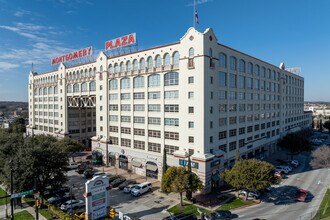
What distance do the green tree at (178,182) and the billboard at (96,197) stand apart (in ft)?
31.6

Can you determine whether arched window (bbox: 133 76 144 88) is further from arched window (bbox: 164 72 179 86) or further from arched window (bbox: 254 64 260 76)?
arched window (bbox: 254 64 260 76)

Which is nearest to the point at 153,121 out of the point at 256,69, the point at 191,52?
the point at 191,52

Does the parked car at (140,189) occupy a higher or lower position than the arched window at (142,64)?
lower

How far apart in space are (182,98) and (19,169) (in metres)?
30.9

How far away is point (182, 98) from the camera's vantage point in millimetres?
47375

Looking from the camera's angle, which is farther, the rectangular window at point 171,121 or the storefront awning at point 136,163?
the storefront awning at point 136,163

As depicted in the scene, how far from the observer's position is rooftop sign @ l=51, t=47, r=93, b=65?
74.2 metres

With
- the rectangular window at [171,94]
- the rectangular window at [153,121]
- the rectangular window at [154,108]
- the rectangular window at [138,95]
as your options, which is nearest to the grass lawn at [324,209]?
the rectangular window at [171,94]

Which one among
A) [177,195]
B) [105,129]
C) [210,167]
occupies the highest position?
[105,129]

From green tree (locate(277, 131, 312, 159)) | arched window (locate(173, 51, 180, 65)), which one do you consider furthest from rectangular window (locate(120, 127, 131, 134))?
green tree (locate(277, 131, 312, 159))

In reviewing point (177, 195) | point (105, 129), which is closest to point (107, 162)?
point (105, 129)

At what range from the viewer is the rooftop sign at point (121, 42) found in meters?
58.9

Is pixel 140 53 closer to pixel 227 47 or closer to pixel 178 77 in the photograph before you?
pixel 178 77

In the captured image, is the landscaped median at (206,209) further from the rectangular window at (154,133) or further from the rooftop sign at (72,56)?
the rooftop sign at (72,56)
